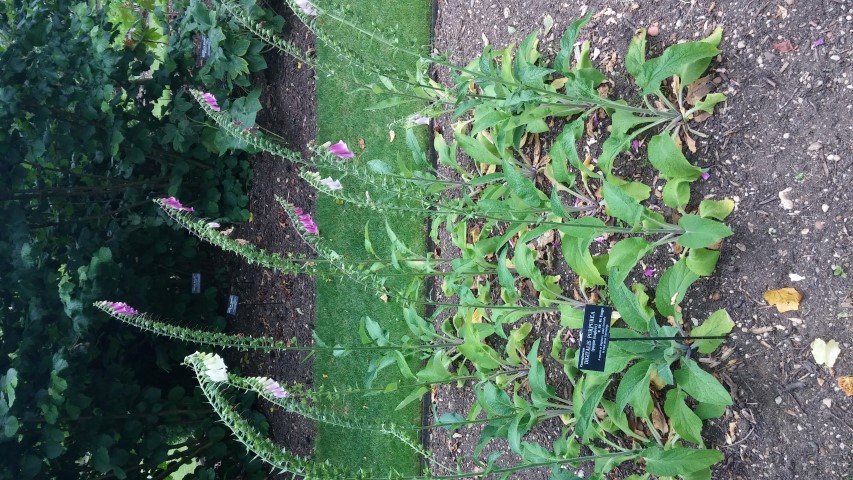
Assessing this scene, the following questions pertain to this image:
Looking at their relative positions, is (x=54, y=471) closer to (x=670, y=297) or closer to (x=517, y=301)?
(x=517, y=301)

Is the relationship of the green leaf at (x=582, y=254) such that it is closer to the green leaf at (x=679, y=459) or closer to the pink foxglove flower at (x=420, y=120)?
the green leaf at (x=679, y=459)

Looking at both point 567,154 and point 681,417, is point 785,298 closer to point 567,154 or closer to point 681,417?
point 681,417

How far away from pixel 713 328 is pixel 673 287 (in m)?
0.21

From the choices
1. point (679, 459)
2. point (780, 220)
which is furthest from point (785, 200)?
point (679, 459)

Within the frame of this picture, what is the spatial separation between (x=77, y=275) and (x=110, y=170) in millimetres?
1025

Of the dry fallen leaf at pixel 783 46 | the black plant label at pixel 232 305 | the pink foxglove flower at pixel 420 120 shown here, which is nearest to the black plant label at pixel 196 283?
the black plant label at pixel 232 305

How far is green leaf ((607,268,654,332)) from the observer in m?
2.60

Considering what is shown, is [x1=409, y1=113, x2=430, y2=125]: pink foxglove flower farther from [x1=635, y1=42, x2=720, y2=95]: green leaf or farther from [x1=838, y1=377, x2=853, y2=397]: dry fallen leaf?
[x1=838, y1=377, x2=853, y2=397]: dry fallen leaf

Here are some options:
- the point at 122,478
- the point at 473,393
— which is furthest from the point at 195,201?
the point at 473,393

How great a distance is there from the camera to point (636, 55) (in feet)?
9.33

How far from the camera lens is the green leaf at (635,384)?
2574 mm

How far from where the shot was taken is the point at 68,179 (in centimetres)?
480

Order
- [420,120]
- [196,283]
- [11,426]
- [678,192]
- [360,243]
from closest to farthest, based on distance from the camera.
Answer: [678,192] < [11,426] < [420,120] < [360,243] < [196,283]

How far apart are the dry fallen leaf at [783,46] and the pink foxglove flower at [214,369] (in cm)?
237
